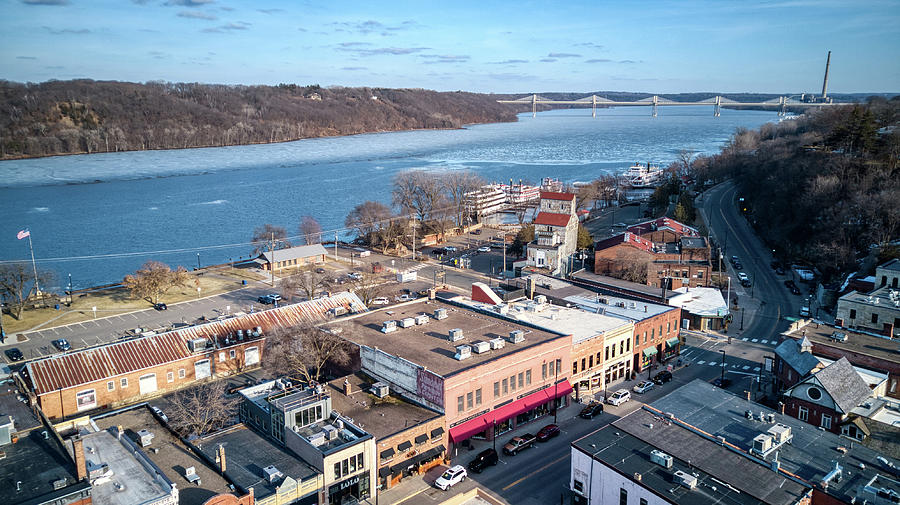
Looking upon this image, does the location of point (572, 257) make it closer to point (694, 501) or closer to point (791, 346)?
point (791, 346)

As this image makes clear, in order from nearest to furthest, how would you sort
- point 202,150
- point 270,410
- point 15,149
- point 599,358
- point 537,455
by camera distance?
point 270,410 → point 537,455 → point 599,358 → point 15,149 → point 202,150

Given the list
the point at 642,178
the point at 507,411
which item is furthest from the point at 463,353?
the point at 642,178

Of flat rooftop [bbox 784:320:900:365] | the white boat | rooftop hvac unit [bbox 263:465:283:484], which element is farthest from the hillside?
flat rooftop [bbox 784:320:900:365]

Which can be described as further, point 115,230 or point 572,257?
point 115,230

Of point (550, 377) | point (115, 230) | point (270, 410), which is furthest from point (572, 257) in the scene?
point (115, 230)

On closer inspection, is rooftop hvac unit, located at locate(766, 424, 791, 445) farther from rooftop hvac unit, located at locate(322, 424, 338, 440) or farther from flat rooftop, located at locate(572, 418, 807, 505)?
rooftop hvac unit, located at locate(322, 424, 338, 440)

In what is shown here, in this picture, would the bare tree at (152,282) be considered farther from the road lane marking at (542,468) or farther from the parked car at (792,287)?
the parked car at (792,287)
